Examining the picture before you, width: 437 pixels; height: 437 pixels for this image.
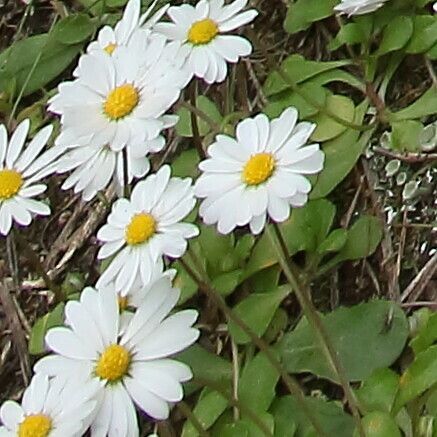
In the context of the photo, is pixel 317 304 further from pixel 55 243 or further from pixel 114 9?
pixel 114 9

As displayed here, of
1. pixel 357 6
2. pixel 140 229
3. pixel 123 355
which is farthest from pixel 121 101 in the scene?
pixel 357 6

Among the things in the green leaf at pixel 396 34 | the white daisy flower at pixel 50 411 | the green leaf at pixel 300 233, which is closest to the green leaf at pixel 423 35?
the green leaf at pixel 396 34

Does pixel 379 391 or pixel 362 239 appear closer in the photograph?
pixel 379 391

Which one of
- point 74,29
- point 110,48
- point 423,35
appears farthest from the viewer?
point 74,29

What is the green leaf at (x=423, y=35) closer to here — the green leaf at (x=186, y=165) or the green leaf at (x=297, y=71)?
the green leaf at (x=297, y=71)

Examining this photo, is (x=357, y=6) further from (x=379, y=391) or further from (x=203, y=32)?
(x=379, y=391)

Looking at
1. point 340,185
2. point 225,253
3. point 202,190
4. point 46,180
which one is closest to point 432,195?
point 340,185
